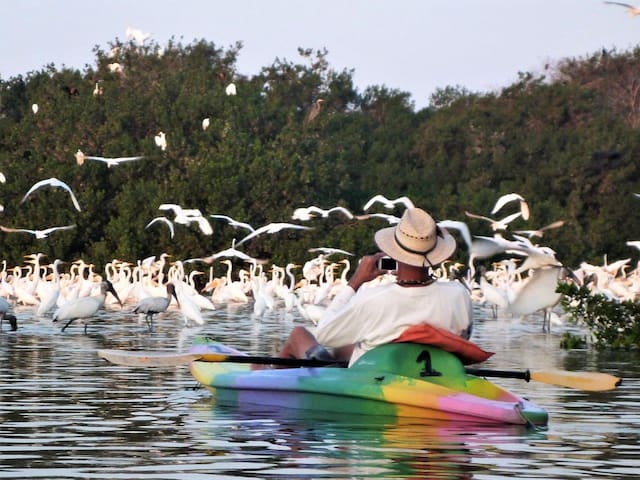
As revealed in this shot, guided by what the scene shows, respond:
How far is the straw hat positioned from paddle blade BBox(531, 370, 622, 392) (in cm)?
157

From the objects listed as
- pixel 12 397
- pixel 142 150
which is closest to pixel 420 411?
pixel 12 397

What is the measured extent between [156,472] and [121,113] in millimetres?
41299

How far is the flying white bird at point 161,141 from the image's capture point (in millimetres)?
47375

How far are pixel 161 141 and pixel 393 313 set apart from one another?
3648cm

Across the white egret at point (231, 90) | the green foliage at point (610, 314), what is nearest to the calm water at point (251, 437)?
the green foliage at point (610, 314)

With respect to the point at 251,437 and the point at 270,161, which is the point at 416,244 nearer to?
the point at 251,437

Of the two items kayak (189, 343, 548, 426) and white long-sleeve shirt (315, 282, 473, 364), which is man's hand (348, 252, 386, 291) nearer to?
white long-sleeve shirt (315, 282, 473, 364)

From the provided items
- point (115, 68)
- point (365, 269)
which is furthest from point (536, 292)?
point (115, 68)

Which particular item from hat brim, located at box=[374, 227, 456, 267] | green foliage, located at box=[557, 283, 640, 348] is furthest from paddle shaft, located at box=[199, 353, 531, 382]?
green foliage, located at box=[557, 283, 640, 348]

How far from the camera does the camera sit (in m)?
11.6

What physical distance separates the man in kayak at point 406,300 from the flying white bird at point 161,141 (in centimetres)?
3605

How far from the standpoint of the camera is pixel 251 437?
1075cm

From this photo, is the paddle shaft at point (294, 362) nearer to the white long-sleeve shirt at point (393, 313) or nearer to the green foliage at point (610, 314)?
the white long-sleeve shirt at point (393, 313)

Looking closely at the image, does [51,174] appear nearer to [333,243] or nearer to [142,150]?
[142,150]
